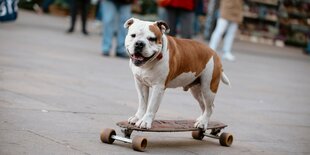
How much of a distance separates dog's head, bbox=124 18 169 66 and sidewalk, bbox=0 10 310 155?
84cm

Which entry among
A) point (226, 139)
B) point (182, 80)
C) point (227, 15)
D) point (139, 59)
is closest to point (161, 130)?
point (182, 80)

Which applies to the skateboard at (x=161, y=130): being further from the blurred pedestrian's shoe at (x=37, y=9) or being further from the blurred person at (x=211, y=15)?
the blurred pedestrian's shoe at (x=37, y=9)

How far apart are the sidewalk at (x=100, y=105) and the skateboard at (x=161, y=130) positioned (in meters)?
0.08

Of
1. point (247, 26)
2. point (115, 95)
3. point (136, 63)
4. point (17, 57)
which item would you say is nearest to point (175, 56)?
point (136, 63)

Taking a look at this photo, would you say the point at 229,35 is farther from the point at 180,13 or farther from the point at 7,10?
the point at 7,10

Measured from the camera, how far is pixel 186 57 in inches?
286

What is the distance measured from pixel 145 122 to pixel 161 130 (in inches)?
6.5

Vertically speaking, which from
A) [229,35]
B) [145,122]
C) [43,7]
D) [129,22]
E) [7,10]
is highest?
[129,22]

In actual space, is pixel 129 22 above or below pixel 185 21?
above

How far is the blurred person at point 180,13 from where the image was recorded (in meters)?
16.1

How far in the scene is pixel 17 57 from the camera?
13.7 m

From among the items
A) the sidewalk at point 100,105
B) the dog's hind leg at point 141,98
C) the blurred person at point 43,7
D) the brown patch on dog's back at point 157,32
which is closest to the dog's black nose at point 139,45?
the brown patch on dog's back at point 157,32

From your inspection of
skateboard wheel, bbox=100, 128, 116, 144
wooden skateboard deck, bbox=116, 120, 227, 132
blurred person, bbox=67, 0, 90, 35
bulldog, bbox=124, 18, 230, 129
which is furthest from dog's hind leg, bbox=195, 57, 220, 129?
blurred person, bbox=67, 0, 90, 35

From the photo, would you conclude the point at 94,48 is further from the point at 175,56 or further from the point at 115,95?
the point at 175,56
